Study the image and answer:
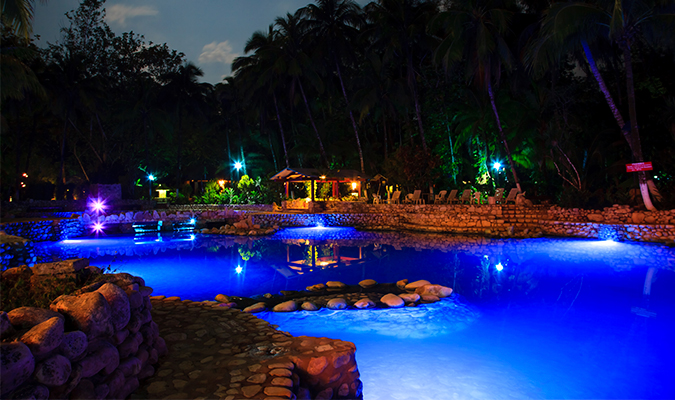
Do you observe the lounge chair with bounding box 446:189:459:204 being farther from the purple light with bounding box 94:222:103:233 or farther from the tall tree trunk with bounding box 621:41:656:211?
the purple light with bounding box 94:222:103:233

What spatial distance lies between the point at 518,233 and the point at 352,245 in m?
7.03

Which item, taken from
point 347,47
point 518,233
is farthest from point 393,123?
point 518,233

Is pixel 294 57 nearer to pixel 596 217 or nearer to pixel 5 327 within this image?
pixel 596 217

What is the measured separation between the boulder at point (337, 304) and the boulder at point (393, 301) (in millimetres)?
709

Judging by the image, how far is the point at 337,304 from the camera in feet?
21.8

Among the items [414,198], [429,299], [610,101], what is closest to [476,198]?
[414,198]

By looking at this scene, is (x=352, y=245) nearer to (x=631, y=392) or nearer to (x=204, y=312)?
(x=204, y=312)

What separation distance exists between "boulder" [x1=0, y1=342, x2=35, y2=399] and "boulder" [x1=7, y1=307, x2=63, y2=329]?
420 millimetres

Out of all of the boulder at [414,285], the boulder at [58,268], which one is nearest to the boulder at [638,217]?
the boulder at [414,285]

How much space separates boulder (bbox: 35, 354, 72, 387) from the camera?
2.38 m

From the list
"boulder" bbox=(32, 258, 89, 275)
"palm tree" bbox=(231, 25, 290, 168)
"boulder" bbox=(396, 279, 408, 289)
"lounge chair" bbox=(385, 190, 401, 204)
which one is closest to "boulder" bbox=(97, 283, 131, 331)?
"boulder" bbox=(32, 258, 89, 275)

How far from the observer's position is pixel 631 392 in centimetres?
409

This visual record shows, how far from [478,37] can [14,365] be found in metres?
19.3

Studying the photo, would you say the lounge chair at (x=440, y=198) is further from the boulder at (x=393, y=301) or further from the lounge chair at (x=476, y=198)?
the boulder at (x=393, y=301)
